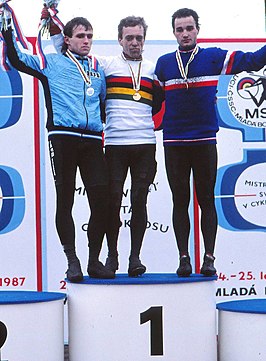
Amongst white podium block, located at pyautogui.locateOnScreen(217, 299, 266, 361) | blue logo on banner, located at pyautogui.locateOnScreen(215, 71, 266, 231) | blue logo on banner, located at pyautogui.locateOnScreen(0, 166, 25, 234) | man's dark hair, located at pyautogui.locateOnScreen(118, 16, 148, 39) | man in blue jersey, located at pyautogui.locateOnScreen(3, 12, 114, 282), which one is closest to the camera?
white podium block, located at pyautogui.locateOnScreen(217, 299, 266, 361)

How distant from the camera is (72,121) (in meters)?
5.25

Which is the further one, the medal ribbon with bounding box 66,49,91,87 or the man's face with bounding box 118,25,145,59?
the man's face with bounding box 118,25,145,59

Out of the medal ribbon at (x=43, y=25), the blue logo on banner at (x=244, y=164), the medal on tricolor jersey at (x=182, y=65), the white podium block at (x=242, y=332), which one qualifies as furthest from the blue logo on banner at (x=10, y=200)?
the white podium block at (x=242, y=332)

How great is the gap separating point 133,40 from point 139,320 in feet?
5.46

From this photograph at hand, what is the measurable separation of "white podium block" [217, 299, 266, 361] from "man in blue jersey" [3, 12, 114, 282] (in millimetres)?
736

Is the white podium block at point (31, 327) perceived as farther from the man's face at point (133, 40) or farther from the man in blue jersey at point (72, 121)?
the man's face at point (133, 40)

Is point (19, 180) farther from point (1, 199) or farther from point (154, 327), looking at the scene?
point (154, 327)

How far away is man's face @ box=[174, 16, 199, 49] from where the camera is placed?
548 centimetres

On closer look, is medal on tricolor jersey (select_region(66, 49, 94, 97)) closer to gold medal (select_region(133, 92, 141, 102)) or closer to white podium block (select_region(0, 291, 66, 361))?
gold medal (select_region(133, 92, 141, 102))

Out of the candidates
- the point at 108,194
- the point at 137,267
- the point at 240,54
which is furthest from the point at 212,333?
the point at 240,54

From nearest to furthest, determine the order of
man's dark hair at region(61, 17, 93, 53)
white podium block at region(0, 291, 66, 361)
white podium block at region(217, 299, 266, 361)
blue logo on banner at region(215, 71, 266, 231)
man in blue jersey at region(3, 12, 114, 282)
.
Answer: white podium block at region(0, 291, 66, 361)
white podium block at region(217, 299, 266, 361)
man in blue jersey at region(3, 12, 114, 282)
man's dark hair at region(61, 17, 93, 53)
blue logo on banner at region(215, 71, 266, 231)

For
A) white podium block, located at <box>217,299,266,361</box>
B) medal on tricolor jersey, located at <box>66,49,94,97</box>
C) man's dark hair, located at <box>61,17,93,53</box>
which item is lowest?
white podium block, located at <box>217,299,266,361</box>

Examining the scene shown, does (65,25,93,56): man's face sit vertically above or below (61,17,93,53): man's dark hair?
below

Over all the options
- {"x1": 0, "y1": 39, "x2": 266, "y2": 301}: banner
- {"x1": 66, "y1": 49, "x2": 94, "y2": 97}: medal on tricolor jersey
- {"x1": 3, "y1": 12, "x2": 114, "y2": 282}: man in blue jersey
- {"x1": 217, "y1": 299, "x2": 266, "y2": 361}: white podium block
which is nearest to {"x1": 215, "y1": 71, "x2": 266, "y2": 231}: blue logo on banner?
{"x1": 0, "y1": 39, "x2": 266, "y2": 301}: banner
